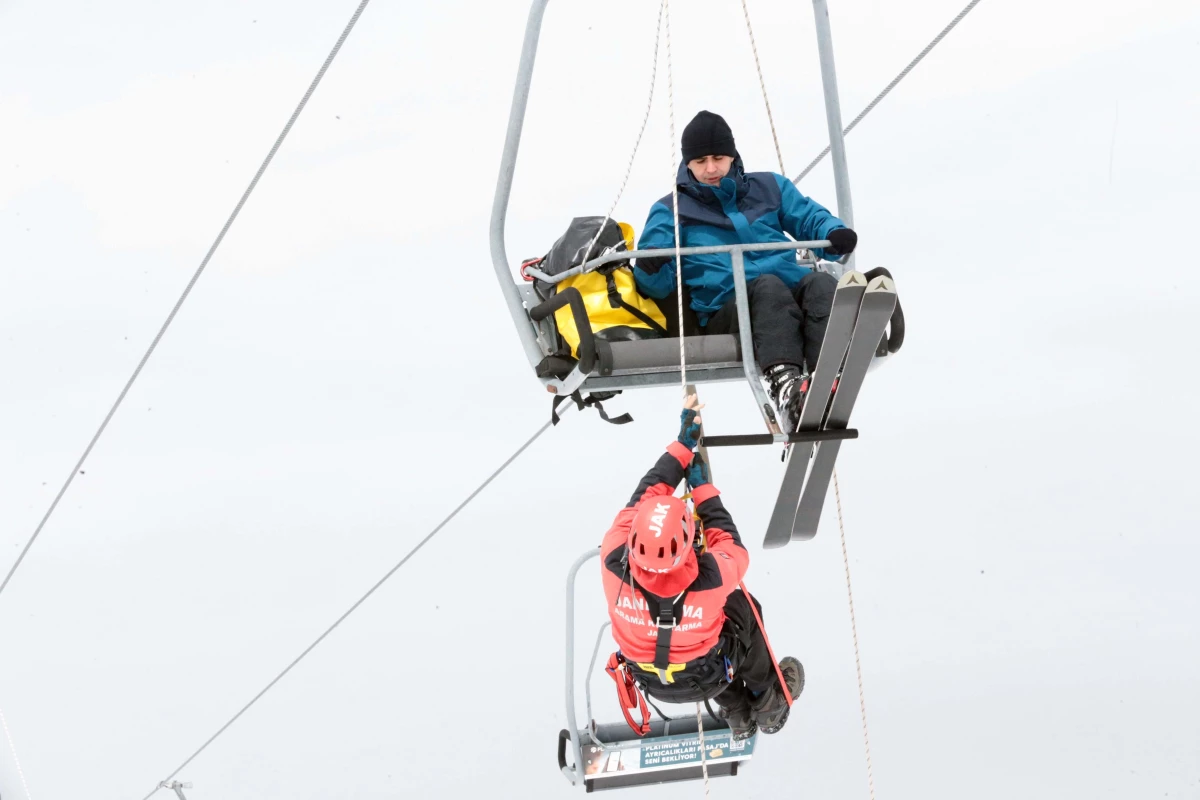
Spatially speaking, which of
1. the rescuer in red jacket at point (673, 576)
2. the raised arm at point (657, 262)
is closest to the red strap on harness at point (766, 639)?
the rescuer in red jacket at point (673, 576)

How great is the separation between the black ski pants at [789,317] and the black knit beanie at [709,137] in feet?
1.39

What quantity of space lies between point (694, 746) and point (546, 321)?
1.78m

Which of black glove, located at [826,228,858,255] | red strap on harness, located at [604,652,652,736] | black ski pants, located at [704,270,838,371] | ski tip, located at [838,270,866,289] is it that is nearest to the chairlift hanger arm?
black glove, located at [826,228,858,255]

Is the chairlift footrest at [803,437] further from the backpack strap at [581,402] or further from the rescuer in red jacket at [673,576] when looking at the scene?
the backpack strap at [581,402]

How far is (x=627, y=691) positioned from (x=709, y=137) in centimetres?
186

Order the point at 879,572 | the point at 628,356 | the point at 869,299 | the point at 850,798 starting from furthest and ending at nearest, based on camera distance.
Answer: the point at 879,572 < the point at 850,798 < the point at 628,356 < the point at 869,299

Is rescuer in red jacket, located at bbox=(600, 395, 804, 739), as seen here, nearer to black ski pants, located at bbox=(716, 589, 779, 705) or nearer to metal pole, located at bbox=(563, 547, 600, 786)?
black ski pants, located at bbox=(716, 589, 779, 705)

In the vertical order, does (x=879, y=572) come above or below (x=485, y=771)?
above

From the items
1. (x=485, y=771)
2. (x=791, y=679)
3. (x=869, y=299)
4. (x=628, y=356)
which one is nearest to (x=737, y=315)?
(x=628, y=356)

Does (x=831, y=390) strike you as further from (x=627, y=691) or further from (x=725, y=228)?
(x=627, y=691)

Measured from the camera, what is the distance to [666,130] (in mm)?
8195

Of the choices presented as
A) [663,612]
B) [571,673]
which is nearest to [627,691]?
[571,673]

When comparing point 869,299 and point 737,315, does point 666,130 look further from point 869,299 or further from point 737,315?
point 869,299

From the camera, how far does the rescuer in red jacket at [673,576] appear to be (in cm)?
349
